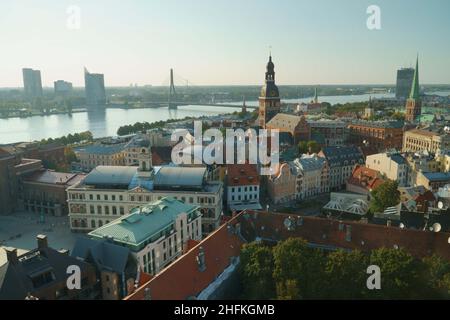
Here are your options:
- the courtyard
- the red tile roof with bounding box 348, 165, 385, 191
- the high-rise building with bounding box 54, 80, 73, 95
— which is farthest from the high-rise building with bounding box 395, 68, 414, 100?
the courtyard

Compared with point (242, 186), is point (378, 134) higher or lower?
higher

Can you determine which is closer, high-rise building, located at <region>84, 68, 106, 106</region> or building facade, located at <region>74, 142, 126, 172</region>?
building facade, located at <region>74, 142, 126, 172</region>

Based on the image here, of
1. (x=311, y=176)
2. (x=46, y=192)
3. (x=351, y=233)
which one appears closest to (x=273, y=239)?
(x=351, y=233)

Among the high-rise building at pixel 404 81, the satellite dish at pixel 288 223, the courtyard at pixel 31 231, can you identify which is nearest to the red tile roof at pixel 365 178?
the satellite dish at pixel 288 223

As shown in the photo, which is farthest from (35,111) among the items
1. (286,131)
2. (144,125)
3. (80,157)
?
(286,131)

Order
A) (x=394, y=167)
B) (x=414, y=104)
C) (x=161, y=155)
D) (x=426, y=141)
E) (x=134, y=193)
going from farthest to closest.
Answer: (x=414, y=104), (x=426, y=141), (x=161, y=155), (x=394, y=167), (x=134, y=193)

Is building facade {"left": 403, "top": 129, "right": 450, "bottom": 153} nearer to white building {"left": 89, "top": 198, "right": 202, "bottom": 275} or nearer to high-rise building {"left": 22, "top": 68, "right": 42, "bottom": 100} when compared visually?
white building {"left": 89, "top": 198, "right": 202, "bottom": 275}

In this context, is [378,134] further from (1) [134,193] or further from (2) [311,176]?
(1) [134,193]
